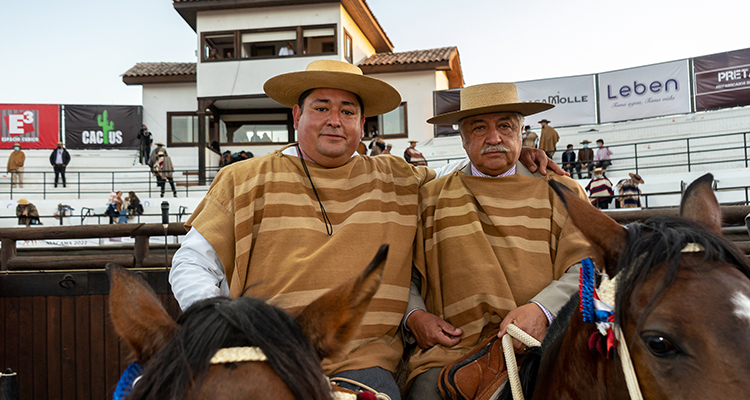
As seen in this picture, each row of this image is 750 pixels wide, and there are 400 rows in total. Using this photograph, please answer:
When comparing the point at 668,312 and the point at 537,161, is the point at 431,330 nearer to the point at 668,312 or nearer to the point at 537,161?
the point at 537,161

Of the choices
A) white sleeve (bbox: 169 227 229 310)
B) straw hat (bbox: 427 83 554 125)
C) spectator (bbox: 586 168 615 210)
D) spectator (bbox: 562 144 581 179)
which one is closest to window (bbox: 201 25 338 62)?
spectator (bbox: 562 144 581 179)

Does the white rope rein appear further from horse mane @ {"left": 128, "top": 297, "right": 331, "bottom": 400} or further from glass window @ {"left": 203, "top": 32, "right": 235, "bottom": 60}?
glass window @ {"left": 203, "top": 32, "right": 235, "bottom": 60}

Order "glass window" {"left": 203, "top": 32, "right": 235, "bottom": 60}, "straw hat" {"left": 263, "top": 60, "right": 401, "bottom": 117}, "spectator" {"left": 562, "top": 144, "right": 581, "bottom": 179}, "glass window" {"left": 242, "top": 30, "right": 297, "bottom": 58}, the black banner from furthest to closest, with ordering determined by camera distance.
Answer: the black banner, "glass window" {"left": 203, "top": 32, "right": 235, "bottom": 60}, "glass window" {"left": 242, "top": 30, "right": 297, "bottom": 58}, "spectator" {"left": 562, "top": 144, "right": 581, "bottom": 179}, "straw hat" {"left": 263, "top": 60, "right": 401, "bottom": 117}

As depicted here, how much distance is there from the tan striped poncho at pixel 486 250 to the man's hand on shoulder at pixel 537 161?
0.28 ft

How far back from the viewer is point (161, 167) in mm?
17469

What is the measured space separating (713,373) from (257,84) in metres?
19.1

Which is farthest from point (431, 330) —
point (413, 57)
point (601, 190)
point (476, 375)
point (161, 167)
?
point (413, 57)

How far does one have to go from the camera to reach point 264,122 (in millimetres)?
20453

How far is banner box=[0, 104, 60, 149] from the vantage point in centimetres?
2219

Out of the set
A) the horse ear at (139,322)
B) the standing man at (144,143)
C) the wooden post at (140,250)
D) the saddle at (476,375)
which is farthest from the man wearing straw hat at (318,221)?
the standing man at (144,143)

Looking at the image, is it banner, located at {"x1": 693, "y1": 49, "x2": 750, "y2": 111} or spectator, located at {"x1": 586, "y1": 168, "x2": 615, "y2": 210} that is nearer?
spectator, located at {"x1": 586, "y1": 168, "x2": 615, "y2": 210}

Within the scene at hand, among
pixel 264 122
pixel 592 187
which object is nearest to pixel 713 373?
pixel 592 187

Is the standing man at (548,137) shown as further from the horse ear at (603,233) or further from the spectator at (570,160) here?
the horse ear at (603,233)

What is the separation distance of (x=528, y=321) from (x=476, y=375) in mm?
335
